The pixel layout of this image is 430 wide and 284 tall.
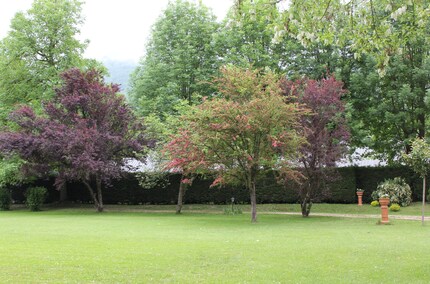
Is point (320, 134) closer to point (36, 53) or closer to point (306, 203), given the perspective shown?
point (306, 203)

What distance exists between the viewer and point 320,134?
2100 cm

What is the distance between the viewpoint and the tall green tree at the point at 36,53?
107 ft

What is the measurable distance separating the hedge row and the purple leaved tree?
389 centimetres

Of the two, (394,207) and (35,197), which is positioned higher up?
(394,207)

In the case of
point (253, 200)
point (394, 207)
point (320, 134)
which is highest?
point (320, 134)

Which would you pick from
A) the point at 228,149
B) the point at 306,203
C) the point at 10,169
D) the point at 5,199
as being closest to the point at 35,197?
the point at 10,169

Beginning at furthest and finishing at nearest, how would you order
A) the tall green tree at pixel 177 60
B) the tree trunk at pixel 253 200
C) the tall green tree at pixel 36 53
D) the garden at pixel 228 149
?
the tall green tree at pixel 36 53, the tall green tree at pixel 177 60, the tree trunk at pixel 253 200, the garden at pixel 228 149

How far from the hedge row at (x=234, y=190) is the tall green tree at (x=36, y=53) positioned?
6.82 metres

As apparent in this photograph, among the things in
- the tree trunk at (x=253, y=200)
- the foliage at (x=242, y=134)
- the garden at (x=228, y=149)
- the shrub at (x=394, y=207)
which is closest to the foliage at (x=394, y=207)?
the shrub at (x=394, y=207)

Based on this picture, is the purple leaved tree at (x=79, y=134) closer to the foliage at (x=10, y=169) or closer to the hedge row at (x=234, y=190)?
the foliage at (x=10, y=169)

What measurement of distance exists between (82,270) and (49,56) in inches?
1134

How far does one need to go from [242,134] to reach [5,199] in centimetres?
2013

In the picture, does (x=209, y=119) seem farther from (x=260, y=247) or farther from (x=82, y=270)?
(x=82, y=270)

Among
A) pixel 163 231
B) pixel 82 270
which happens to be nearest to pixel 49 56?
pixel 163 231
